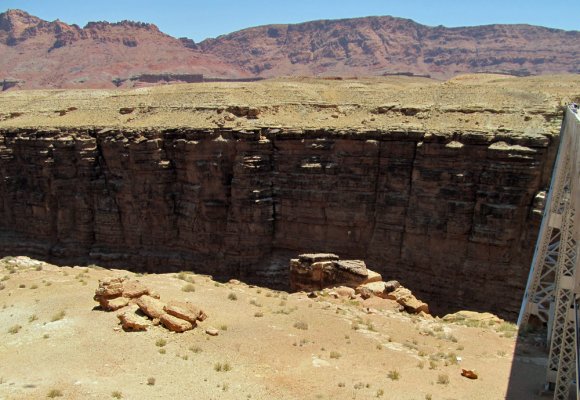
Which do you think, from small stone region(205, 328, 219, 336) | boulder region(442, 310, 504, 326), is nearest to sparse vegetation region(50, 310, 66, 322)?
small stone region(205, 328, 219, 336)

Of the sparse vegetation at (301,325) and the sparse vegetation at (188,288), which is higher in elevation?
the sparse vegetation at (301,325)

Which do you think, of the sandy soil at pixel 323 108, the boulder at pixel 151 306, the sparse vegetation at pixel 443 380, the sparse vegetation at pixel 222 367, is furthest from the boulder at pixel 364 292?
the sandy soil at pixel 323 108

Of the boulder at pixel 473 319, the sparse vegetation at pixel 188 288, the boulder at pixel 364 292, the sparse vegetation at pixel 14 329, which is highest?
the sparse vegetation at pixel 14 329

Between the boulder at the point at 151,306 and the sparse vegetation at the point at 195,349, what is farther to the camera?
the boulder at the point at 151,306

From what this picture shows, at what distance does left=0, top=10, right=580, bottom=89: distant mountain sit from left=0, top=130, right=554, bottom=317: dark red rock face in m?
82.8

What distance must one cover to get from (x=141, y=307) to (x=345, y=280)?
34.4 ft

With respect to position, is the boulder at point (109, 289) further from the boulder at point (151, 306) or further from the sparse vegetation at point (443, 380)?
the sparse vegetation at point (443, 380)

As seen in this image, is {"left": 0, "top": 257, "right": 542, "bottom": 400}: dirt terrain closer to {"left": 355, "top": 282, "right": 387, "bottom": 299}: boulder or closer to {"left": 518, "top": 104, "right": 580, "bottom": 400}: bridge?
{"left": 355, "top": 282, "right": 387, "bottom": 299}: boulder

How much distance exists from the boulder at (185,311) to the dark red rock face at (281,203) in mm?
17145

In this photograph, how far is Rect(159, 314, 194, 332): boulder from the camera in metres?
18.3

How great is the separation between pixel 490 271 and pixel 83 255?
2884 centimetres

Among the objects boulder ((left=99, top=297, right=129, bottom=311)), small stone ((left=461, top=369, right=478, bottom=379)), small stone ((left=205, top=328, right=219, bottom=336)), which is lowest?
small stone ((left=461, top=369, right=478, bottom=379))

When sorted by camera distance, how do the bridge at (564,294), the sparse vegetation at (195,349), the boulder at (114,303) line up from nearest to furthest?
the bridge at (564,294), the sparse vegetation at (195,349), the boulder at (114,303)

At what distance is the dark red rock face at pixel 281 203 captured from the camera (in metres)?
31.5
